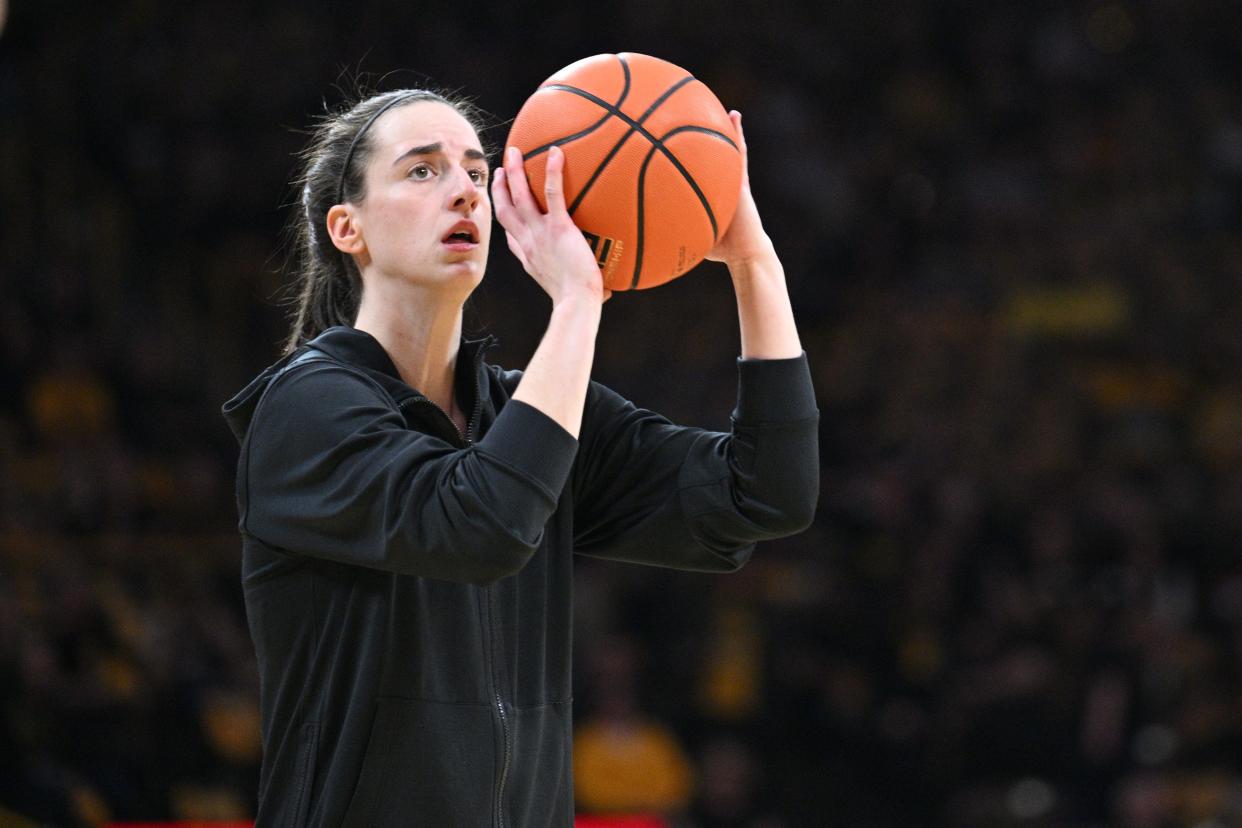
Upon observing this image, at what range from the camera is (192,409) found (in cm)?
859

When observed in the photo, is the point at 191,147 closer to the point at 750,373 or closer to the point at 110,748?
A: the point at 110,748

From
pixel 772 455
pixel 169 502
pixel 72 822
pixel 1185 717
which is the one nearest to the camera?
pixel 772 455

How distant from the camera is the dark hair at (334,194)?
106 inches

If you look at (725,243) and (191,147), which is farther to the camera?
(191,147)

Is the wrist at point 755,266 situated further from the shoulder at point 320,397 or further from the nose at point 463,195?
the shoulder at point 320,397

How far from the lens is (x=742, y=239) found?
2.75 meters

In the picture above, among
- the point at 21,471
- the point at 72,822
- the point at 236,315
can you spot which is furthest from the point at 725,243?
the point at 236,315

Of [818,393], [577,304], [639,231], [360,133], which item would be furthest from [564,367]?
[818,393]

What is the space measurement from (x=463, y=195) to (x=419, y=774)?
90 cm

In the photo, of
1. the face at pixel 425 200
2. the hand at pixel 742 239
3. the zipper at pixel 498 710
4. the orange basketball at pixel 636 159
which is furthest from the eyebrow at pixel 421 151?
the zipper at pixel 498 710

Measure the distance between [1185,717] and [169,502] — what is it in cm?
499

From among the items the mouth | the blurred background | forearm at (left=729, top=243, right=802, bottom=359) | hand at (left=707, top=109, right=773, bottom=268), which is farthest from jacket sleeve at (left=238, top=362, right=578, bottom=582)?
the blurred background

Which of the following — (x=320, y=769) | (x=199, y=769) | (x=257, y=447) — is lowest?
(x=199, y=769)

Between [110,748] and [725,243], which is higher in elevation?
[725,243]
